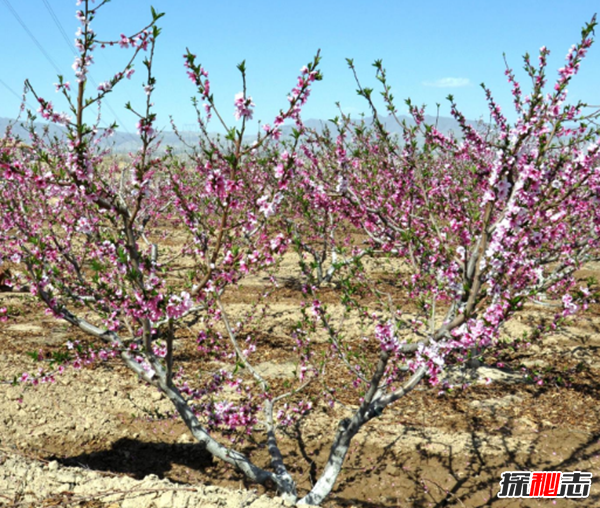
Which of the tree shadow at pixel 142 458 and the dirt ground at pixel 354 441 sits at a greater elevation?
the dirt ground at pixel 354 441

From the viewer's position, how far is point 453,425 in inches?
248

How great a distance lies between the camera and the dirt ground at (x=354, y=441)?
4.95 metres

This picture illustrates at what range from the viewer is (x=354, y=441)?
6.02 metres

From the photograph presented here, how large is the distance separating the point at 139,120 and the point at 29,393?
5178 mm

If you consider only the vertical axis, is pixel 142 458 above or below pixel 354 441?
below

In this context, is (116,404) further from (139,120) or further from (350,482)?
(139,120)

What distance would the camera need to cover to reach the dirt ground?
16.3 feet

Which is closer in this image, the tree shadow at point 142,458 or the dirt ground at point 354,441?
the dirt ground at point 354,441

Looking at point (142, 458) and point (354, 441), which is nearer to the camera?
point (142, 458)

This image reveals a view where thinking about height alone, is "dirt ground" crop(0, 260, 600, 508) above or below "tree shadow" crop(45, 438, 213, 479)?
above

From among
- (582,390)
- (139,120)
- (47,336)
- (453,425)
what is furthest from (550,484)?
(47,336)

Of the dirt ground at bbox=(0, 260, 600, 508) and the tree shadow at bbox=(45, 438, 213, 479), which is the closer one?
the dirt ground at bbox=(0, 260, 600, 508)

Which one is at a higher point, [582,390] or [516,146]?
[516,146]

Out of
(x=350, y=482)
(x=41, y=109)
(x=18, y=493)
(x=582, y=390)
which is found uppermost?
(x=41, y=109)
